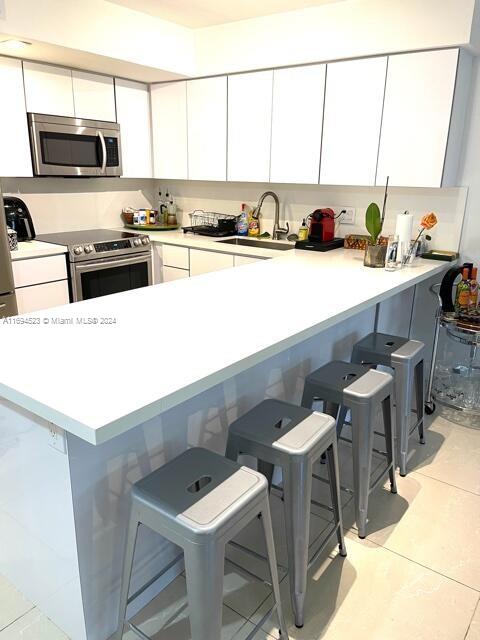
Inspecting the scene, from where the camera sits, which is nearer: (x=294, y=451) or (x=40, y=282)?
(x=294, y=451)

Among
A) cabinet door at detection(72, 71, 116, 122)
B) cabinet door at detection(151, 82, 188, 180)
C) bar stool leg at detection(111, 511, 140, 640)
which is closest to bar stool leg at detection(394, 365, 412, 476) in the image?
bar stool leg at detection(111, 511, 140, 640)

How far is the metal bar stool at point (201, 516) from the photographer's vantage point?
3.77ft

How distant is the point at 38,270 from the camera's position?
10.5 feet

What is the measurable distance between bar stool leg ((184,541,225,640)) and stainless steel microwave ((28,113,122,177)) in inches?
118

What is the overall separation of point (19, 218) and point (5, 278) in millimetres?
795

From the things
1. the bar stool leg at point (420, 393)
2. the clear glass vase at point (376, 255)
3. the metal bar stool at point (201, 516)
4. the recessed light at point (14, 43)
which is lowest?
the bar stool leg at point (420, 393)

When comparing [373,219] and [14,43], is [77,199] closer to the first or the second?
[14,43]

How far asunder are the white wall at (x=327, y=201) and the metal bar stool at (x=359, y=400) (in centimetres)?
160

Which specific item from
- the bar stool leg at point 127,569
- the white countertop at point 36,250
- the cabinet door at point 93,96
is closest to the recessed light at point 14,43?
the cabinet door at point 93,96

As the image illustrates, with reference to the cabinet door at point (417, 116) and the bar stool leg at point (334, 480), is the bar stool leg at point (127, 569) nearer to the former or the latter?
the bar stool leg at point (334, 480)

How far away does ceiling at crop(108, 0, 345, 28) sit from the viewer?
302 cm

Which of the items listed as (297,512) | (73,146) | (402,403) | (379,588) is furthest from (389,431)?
(73,146)

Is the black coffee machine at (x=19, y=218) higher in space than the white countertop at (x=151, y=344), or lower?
higher

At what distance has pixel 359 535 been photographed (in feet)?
6.54
